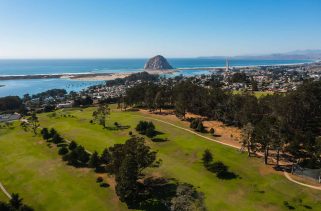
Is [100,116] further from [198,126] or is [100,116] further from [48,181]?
[48,181]

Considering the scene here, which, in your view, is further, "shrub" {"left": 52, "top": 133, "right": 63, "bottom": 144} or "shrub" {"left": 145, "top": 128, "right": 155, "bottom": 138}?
"shrub" {"left": 145, "top": 128, "right": 155, "bottom": 138}

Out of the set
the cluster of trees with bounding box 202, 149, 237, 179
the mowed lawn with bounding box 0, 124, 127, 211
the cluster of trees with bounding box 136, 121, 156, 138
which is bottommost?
the mowed lawn with bounding box 0, 124, 127, 211

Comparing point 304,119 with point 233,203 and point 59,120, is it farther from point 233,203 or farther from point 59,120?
point 59,120

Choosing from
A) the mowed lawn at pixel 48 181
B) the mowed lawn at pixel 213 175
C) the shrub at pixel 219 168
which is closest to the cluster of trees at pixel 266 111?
the mowed lawn at pixel 213 175

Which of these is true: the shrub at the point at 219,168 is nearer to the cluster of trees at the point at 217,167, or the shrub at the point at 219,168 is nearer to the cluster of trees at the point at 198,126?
the cluster of trees at the point at 217,167

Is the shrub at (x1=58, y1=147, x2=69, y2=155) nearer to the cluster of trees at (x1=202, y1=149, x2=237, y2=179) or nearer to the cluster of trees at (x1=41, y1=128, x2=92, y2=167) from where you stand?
the cluster of trees at (x1=41, y1=128, x2=92, y2=167)

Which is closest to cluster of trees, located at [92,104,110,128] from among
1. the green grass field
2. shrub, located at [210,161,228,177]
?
the green grass field

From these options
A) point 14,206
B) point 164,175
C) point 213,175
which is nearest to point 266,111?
point 213,175
